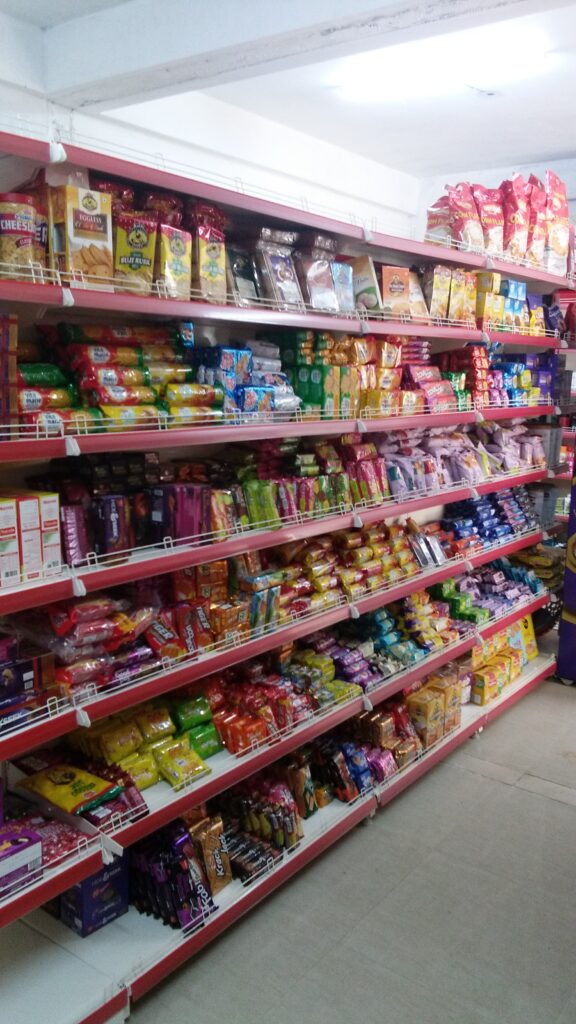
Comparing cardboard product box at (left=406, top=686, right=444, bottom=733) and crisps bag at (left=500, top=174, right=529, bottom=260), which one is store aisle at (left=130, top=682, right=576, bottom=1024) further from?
crisps bag at (left=500, top=174, right=529, bottom=260)

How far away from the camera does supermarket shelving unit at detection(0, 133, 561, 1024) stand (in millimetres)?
1993

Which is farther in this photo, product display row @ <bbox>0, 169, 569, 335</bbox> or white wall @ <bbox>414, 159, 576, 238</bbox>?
white wall @ <bbox>414, 159, 576, 238</bbox>

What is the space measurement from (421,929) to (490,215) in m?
3.47

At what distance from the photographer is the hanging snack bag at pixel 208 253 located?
2455mm

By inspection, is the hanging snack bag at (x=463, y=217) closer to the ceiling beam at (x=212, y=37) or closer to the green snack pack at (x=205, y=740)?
the ceiling beam at (x=212, y=37)

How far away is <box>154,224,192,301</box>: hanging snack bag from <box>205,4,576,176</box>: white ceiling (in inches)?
44.9

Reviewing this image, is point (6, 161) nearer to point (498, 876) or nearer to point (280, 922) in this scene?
point (280, 922)

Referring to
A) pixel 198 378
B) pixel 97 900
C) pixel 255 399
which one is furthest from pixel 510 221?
pixel 97 900

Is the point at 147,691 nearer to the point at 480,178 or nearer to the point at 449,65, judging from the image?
the point at 449,65

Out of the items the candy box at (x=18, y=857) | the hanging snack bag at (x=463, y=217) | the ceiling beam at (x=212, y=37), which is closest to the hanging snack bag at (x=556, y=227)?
the hanging snack bag at (x=463, y=217)

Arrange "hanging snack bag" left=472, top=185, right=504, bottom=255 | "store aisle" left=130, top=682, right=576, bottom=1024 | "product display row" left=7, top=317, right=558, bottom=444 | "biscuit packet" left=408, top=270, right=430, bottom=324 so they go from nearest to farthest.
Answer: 1. "product display row" left=7, top=317, right=558, bottom=444
2. "store aisle" left=130, top=682, right=576, bottom=1024
3. "biscuit packet" left=408, top=270, right=430, bottom=324
4. "hanging snack bag" left=472, top=185, right=504, bottom=255

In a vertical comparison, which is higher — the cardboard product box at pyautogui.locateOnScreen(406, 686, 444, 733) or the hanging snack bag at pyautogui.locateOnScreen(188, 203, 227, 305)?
the hanging snack bag at pyautogui.locateOnScreen(188, 203, 227, 305)

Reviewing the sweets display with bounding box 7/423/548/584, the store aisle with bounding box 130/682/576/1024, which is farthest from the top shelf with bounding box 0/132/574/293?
the store aisle with bounding box 130/682/576/1024

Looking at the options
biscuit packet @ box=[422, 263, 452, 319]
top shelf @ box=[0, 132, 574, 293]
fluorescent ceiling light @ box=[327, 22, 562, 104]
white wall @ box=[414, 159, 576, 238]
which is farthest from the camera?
white wall @ box=[414, 159, 576, 238]
